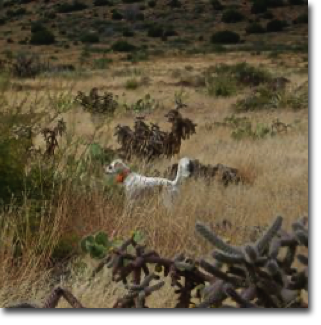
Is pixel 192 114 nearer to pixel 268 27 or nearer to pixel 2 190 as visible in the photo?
pixel 2 190

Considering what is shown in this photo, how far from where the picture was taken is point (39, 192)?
5.05 meters

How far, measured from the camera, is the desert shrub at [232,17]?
61688 millimetres

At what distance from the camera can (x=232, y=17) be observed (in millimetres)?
61469

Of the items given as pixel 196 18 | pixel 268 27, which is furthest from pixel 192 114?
pixel 196 18

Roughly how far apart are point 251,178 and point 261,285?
550 cm

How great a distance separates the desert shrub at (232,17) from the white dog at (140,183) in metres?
57.2

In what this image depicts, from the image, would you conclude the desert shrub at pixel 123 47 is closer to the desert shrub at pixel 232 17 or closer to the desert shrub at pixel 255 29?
the desert shrub at pixel 255 29

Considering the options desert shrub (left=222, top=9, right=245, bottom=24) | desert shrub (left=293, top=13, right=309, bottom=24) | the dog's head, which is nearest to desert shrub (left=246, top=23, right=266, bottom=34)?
desert shrub (left=293, top=13, right=309, bottom=24)

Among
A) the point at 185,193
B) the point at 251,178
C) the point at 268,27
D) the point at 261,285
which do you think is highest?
the point at 261,285

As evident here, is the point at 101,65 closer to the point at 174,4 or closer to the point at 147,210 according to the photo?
the point at 147,210

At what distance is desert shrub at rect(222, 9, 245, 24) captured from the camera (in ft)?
202


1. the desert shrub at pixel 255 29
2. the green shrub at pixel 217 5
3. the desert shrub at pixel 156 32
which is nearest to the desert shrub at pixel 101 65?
the desert shrub at pixel 156 32

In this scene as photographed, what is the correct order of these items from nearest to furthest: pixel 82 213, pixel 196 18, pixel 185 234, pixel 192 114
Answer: pixel 185 234, pixel 82 213, pixel 192 114, pixel 196 18

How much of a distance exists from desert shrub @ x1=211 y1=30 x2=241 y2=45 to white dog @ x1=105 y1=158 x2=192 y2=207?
48.7 metres
